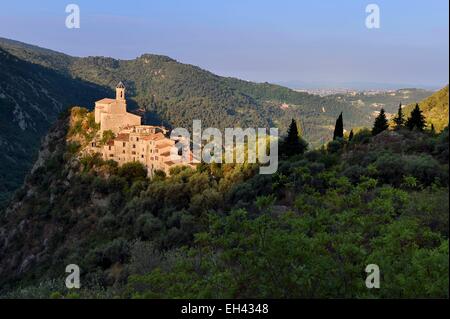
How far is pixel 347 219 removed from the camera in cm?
1147

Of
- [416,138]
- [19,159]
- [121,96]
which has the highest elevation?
[121,96]

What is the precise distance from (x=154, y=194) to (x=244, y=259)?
32223mm

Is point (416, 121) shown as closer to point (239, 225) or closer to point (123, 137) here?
point (123, 137)

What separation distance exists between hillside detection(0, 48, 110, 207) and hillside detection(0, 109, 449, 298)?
1764 inches

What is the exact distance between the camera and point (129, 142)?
5016 centimetres

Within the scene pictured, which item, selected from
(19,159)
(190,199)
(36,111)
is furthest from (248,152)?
(36,111)

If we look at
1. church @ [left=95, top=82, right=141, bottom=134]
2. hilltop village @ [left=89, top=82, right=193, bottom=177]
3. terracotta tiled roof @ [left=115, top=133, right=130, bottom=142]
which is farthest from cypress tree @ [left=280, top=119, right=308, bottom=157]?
church @ [left=95, top=82, right=141, bottom=134]

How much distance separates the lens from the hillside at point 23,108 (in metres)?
114

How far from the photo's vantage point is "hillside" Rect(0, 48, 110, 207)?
375 ft

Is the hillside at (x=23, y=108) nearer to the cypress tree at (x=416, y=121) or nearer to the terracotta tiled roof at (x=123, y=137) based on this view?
the terracotta tiled roof at (x=123, y=137)

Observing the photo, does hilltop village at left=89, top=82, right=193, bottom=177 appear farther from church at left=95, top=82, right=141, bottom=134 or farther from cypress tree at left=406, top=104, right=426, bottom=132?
cypress tree at left=406, top=104, right=426, bottom=132
